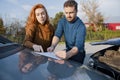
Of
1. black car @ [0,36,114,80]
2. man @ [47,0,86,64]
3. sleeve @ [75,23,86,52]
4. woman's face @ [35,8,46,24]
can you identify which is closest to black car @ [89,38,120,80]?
man @ [47,0,86,64]

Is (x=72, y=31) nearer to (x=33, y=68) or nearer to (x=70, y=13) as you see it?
(x=70, y=13)

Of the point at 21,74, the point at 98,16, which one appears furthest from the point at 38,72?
the point at 98,16

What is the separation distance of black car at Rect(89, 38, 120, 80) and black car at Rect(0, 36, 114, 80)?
1.30 metres

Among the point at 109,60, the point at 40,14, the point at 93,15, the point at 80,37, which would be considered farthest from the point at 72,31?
the point at 93,15

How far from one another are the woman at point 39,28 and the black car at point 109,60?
832mm

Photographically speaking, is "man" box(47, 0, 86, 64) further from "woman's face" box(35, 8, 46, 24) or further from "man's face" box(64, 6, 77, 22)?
"woman's face" box(35, 8, 46, 24)

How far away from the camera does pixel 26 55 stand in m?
2.61

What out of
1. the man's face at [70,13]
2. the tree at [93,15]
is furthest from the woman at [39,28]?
the tree at [93,15]

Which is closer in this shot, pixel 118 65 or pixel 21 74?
pixel 21 74

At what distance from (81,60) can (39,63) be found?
4.57 feet

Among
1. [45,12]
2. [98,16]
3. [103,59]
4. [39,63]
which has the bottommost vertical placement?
[98,16]

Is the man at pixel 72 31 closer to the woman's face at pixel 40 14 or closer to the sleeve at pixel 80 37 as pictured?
the sleeve at pixel 80 37

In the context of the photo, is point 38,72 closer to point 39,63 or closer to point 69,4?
point 39,63

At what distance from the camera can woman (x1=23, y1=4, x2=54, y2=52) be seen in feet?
12.7
